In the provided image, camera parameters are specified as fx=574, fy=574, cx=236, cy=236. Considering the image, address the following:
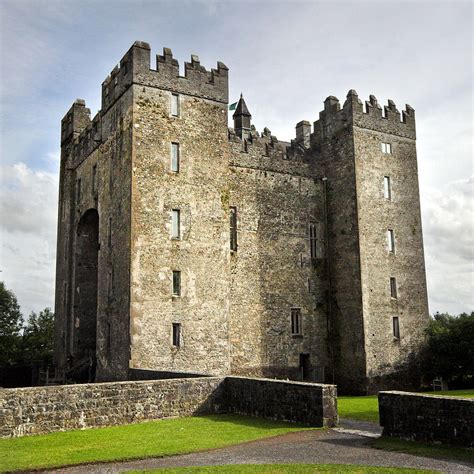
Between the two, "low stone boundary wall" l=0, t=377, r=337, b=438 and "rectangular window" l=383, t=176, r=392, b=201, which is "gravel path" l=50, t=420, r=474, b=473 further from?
"rectangular window" l=383, t=176, r=392, b=201

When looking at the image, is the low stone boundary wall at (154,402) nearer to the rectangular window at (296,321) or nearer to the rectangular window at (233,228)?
the rectangular window at (233,228)

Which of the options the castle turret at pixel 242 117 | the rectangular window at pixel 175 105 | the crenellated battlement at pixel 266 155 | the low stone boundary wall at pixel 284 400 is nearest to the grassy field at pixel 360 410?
the low stone boundary wall at pixel 284 400

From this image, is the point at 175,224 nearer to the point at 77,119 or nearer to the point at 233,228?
the point at 233,228

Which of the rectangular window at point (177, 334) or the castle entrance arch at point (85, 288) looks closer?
the rectangular window at point (177, 334)

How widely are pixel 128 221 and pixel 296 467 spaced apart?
15353mm

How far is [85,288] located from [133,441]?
18952 millimetres

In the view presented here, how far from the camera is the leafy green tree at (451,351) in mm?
27922

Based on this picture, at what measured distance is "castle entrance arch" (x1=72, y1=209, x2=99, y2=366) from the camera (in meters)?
29.5

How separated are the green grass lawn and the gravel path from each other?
378mm

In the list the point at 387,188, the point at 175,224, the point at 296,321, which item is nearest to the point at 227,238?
the point at 175,224

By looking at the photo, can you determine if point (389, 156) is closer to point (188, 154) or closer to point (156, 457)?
point (188, 154)

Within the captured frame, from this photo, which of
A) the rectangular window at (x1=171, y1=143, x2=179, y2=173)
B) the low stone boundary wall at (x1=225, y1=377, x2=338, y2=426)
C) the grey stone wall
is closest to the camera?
the low stone boundary wall at (x1=225, y1=377, x2=338, y2=426)

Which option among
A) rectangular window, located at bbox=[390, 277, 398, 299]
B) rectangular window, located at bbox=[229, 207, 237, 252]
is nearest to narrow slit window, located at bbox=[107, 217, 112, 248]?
rectangular window, located at bbox=[229, 207, 237, 252]

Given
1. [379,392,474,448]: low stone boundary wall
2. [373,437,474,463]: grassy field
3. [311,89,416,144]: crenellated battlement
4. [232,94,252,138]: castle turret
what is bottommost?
[373,437,474,463]: grassy field
